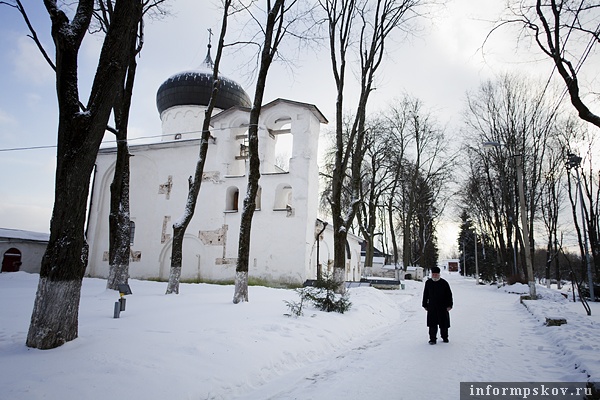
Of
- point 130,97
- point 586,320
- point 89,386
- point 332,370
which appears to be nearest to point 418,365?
point 332,370

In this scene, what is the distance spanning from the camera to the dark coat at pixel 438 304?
736 cm

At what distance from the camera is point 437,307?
7.44 metres

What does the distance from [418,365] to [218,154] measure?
1843 cm

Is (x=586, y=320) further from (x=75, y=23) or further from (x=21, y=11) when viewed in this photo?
(x=21, y=11)

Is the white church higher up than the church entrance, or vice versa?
the white church

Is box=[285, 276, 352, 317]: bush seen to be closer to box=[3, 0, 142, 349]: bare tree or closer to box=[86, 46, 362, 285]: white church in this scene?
box=[3, 0, 142, 349]: bare tree

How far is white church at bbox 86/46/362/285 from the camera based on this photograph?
64.3ft

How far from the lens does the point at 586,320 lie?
30.3 ft

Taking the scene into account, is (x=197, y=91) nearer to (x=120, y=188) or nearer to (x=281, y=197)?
(x=281, y=197)

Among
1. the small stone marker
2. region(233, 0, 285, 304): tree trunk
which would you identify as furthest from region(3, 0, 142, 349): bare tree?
the small stone marker

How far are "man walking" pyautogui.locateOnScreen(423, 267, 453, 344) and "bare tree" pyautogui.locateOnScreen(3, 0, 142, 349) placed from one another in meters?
6.07

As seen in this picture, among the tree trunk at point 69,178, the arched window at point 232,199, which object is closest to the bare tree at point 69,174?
the tree trunk at point 69,178

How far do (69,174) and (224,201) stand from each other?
16418 mm

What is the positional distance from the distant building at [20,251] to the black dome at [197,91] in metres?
12.4
